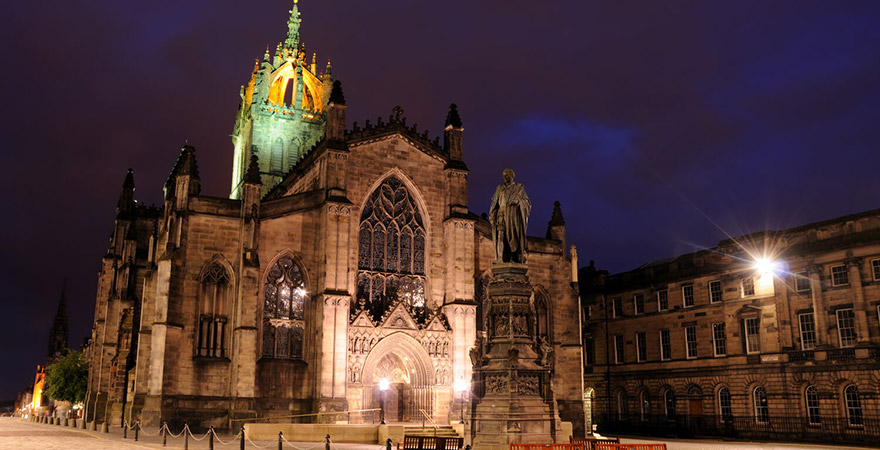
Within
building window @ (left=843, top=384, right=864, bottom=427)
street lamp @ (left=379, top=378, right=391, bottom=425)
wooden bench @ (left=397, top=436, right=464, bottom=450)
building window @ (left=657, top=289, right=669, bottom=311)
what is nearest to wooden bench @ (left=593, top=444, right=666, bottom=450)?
wooden bench @ (left=397, top=436, right=464, bottom=450)

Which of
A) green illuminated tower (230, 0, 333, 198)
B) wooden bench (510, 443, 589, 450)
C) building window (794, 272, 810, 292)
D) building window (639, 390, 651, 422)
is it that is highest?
green illuminated tower (230, 0, 333, 198)

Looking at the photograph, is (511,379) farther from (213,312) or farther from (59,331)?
(59,331)

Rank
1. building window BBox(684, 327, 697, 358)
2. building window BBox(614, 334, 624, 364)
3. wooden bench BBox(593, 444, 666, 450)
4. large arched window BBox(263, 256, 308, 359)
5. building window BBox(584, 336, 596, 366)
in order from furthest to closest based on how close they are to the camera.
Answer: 1. building window BBox(584, 336, 596, 366)
2. building window BBox(614, 334, 624, 364)
3. building window BBox(684, 327, 697, 358)
4. large arched window BBox(263, 256, 308, 359)
5. wooden bench BBox(593, 444, 666, 450)

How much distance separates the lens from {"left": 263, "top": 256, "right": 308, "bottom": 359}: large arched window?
1329 inches

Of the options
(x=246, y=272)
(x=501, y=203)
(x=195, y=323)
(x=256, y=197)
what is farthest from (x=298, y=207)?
(x=501, y=203)

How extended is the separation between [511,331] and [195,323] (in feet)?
63.4

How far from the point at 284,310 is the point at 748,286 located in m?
24.2

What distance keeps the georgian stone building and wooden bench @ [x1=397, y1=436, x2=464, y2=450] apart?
24066 millimetres

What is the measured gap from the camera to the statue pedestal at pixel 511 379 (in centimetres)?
1670

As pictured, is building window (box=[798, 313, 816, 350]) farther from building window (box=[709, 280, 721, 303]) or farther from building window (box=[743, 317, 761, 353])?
building window (box=[709, 280, 721, 303])

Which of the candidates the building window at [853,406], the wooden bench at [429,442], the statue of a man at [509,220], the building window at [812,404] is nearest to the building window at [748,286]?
the building window at [812,404]

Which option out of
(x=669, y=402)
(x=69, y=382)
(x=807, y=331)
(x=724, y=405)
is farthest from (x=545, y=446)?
(x=69, y=382)

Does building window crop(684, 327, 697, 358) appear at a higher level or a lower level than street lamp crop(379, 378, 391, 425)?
higher

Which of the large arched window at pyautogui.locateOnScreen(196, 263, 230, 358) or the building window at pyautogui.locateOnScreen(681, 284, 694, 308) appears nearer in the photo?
the large arched window at pyautogui.locateOnScreen(196, 263, 230, 358)
